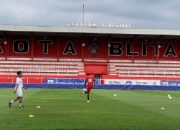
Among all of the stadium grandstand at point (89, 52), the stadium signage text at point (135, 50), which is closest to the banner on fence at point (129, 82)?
the stadium grandstand at point (89, 52)

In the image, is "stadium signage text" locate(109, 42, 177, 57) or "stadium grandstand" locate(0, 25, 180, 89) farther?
"stadium signage text" locate(109, 42, 177, 57)

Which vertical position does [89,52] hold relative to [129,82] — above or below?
above

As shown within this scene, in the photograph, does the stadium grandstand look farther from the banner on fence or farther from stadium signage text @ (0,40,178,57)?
the banner on fence

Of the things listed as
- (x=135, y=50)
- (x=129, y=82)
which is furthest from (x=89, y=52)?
(x=129, y=82)

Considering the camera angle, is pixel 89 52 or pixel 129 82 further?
pixel 89 52

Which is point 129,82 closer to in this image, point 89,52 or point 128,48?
point 128,48

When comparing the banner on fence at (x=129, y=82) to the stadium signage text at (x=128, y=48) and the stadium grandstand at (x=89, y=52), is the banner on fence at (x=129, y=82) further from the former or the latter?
the stadium signage text at (x=128, y=48)

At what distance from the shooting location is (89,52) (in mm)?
A: 76062

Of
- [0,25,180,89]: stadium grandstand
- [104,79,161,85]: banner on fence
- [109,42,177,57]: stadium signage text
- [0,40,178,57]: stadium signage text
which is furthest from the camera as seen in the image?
[109,42,177,57]: stadium signage text

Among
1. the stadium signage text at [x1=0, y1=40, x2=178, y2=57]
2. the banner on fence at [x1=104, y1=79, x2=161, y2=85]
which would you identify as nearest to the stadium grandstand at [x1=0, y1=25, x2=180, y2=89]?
the stadium signage text at [x1=0, y1=40, x2=178, y2=57]

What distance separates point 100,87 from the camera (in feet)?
203

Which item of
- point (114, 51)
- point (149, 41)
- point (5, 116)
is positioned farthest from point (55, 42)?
point (5, 116)

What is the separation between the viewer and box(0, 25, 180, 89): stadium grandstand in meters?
71.9

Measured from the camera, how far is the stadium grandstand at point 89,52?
71.9m
